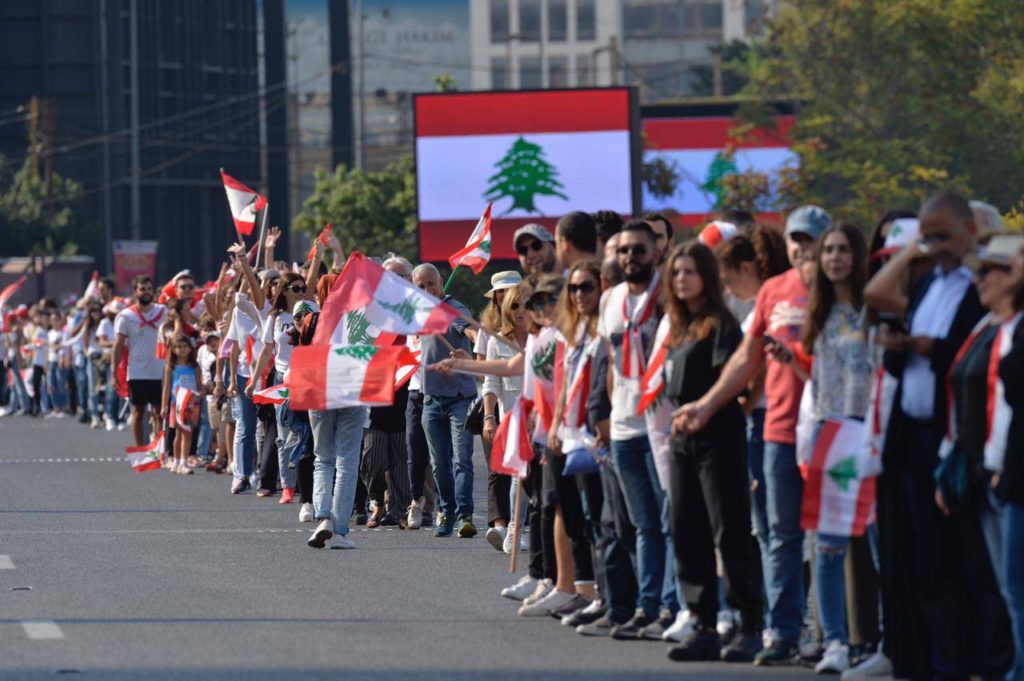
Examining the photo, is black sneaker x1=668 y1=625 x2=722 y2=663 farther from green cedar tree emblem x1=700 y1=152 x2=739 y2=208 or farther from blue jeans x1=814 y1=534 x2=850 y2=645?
green cedar tree emblem x1=700 y1=152 x2=739 y2=208

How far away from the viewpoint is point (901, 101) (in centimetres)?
4809

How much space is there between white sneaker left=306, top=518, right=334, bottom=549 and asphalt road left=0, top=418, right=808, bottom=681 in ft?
0.21

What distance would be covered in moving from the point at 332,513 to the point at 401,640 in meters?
4.06

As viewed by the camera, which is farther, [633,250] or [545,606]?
[545,606]

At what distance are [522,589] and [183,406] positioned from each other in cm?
1004

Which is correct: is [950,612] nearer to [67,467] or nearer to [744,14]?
[67,467]

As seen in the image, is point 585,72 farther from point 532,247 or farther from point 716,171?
point 532,247

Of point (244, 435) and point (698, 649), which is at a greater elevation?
point (244, 435)

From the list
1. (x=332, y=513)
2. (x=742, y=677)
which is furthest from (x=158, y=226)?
(x=742, y=677)

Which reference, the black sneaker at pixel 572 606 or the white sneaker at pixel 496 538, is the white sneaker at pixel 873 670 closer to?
the black sneaker at pixel 572 606

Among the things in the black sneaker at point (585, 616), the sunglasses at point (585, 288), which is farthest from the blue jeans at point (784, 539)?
the sunglasses at point (585, 288)

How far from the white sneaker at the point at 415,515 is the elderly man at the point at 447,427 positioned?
432mm

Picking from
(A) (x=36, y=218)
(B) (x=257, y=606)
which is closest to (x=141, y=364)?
(B) (x=257, y=606)

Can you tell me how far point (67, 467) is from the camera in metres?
22.3
